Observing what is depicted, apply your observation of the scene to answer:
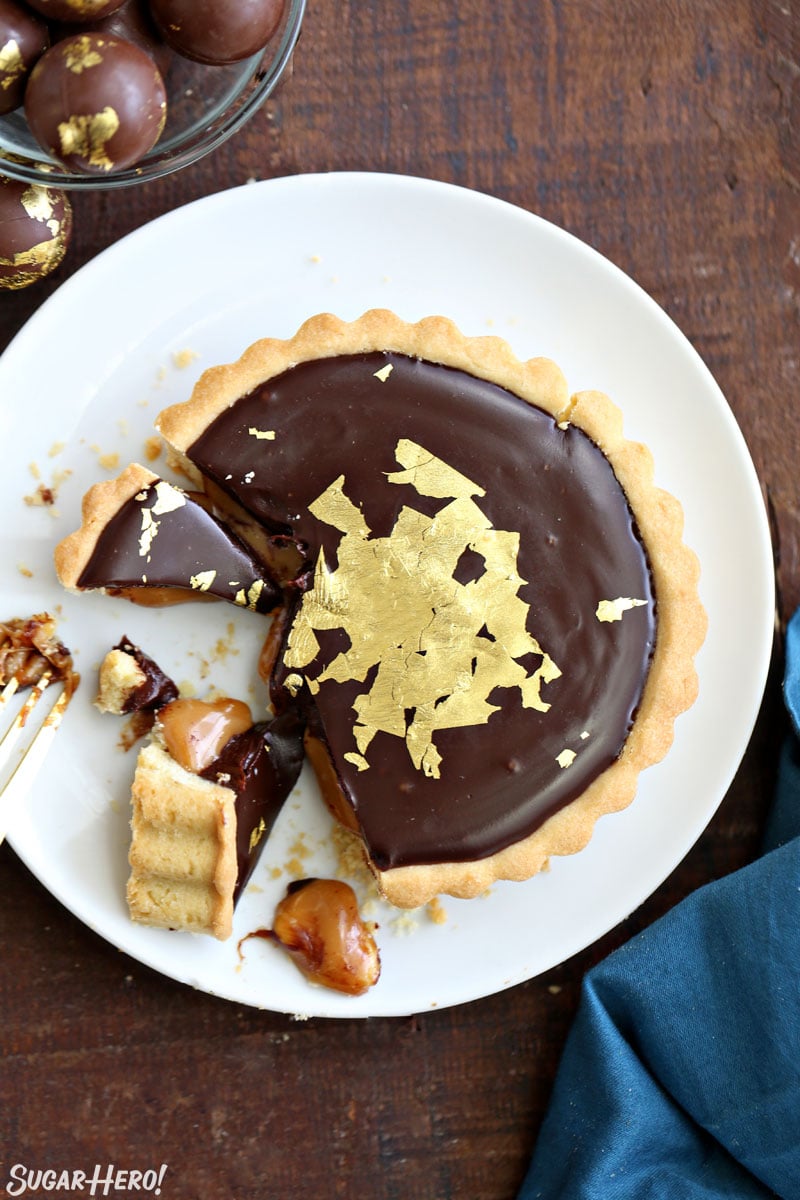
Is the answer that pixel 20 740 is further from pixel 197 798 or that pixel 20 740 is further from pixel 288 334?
pixel 288 334

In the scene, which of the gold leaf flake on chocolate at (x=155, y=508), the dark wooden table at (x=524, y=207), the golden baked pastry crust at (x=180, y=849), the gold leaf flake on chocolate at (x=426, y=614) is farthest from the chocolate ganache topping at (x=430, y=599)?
the dark wooden table at (x=524, y=207)

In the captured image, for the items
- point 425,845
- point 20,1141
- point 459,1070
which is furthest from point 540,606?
point 20,1141

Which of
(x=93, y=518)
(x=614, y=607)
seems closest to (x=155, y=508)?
(x=93, y=518)

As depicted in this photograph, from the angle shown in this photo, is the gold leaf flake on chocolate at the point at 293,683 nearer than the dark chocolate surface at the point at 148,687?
Yes

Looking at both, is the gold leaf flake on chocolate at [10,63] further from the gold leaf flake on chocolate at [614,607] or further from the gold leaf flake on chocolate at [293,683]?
the gold leaf flake on chocolate at [614,607]

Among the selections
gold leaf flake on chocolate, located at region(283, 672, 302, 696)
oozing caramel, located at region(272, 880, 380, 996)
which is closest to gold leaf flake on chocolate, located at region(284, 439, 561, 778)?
gold leaf flake on chocolate, located at region(283, 672, 302, 696)

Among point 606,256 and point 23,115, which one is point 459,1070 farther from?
point 23,115
